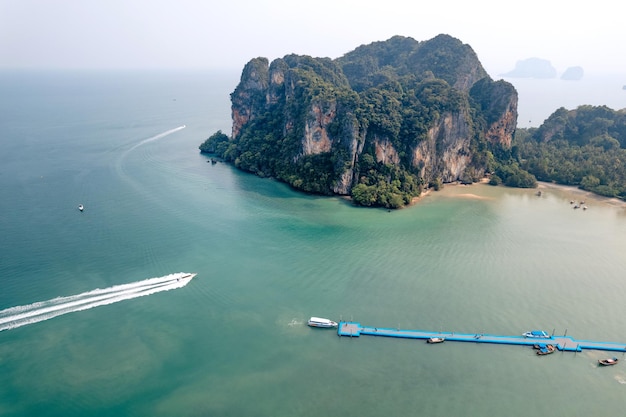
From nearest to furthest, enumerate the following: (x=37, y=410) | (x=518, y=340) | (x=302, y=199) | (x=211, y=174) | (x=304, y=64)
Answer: (x=37, y=410) < (x=518, y=340) < (x=302, y=199) < (x=211, y=174) < (x=304, y=64)

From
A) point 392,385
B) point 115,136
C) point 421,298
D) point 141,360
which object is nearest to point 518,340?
point 421,298

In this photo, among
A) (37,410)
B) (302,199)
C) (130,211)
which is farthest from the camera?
(302,199)

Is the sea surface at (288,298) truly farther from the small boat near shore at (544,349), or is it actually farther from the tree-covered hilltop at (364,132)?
the tree-covered hilltop at (364,132)

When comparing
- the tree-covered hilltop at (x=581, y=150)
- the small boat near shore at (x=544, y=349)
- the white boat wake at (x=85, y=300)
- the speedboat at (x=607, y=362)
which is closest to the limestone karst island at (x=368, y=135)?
the tree-covered hilltop at (x=581, y=150)

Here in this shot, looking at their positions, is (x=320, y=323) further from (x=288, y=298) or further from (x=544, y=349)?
(x=544, y=349)

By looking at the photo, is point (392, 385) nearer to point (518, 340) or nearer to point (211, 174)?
point (518, 340)

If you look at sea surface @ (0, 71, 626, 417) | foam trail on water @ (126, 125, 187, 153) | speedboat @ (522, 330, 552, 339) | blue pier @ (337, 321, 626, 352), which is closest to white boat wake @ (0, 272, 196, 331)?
sea surface @ (0, 71, 626, 417)

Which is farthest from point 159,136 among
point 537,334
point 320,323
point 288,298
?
point 537,334
